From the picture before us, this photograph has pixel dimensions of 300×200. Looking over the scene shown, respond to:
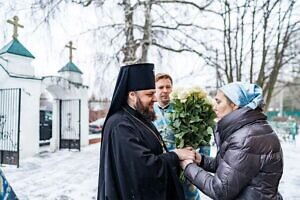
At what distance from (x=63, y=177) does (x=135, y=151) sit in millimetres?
5681

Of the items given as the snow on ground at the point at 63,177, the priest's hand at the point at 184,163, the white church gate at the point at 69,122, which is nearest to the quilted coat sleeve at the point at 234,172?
the priest's hand at the point at 184,163

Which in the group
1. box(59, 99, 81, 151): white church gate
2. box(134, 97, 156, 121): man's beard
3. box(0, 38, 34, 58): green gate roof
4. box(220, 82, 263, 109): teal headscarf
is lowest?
box(59, 99, 81, 151): white church gate

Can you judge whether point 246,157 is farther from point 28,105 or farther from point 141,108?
point 28,105

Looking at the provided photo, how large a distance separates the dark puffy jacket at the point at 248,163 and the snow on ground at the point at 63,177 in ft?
11.7

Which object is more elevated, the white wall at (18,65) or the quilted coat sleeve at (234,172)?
the white wall at (18,65)

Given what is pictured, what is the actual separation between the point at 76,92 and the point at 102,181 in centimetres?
965

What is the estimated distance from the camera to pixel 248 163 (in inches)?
58.4

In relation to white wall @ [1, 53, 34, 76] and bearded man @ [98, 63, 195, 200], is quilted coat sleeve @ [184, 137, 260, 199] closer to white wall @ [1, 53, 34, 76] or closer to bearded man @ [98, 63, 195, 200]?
bearded man @ [98, 63, 195, 200]

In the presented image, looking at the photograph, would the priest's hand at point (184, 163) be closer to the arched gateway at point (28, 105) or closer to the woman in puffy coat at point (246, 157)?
the woman in puffy coat at point (246, 157)

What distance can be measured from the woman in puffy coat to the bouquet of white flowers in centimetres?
39

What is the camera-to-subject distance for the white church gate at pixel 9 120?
805 cm

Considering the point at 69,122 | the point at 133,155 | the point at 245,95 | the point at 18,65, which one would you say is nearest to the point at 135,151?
the point at 133,155

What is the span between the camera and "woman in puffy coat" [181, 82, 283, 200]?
1.50m

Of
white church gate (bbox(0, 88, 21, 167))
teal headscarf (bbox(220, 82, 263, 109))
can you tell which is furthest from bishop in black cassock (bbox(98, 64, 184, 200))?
white church gate (bbox(0, 88, 21, 167))
